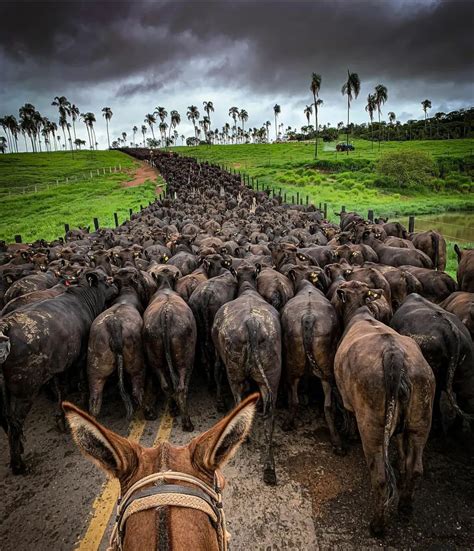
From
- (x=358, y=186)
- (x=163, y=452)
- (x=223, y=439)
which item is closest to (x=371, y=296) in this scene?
(x=223, y=439)

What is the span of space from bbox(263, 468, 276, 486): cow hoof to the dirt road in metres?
0.08

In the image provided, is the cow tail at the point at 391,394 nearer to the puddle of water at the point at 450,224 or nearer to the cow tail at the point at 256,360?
the cow tail at the point at 256,360

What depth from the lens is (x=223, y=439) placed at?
69.9 inches

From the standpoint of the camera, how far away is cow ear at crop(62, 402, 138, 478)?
67.8 inches

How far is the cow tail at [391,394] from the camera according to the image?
3824 millimetres

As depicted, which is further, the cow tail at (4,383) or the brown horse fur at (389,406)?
the cow tail at (4,383)

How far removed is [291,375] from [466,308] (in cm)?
310

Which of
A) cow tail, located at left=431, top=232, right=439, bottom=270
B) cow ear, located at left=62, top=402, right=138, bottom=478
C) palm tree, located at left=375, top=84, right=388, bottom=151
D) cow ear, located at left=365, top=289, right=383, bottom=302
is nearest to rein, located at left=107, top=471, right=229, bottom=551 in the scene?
cow ear, located at left=62, top=402, right=138, bottom=478

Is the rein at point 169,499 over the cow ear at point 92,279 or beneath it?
over

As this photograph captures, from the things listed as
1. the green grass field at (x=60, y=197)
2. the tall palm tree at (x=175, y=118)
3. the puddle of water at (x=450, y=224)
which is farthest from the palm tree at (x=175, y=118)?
the puddle of water at (x=450, y=224)

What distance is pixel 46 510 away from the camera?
4500mm

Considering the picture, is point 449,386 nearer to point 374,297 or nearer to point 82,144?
point 374,297

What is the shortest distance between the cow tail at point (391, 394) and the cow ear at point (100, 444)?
288cm

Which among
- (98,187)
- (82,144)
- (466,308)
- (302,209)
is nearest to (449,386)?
(466,308)
